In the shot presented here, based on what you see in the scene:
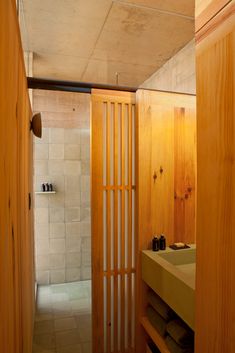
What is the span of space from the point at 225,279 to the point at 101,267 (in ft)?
4.27

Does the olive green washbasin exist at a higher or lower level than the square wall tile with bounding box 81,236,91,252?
higher

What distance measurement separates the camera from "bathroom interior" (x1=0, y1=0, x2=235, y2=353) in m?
0.76

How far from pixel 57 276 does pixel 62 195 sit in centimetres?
112

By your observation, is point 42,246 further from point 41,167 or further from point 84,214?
point 41,167

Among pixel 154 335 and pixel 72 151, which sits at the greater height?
pixel 72 151

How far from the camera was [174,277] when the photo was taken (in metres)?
1.42

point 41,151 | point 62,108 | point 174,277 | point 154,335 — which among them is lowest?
point 154,335

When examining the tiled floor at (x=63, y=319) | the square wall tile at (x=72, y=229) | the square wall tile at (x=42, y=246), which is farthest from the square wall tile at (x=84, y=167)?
the tiled floor at (x=63, y=319)

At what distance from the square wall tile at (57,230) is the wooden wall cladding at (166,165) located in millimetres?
1847

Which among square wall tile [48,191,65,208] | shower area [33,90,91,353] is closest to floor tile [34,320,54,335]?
shower area [33,90,91,353]

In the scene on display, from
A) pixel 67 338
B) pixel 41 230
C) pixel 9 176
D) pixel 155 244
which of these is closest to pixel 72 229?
pixel 41 230

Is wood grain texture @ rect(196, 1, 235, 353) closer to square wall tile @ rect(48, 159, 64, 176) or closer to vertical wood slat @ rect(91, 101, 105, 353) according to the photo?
vertical wood slat @ rect(91, 101, 105, 353)

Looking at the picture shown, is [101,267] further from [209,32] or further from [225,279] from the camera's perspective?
[209,32]

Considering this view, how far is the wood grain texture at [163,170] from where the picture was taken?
6.06ft
